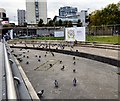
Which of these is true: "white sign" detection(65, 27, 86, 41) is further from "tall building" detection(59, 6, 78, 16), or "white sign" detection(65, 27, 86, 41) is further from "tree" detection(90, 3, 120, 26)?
"tall building" detection(59, 6, 78, 16)

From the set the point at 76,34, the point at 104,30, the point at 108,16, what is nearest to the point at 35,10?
the point at 108,16

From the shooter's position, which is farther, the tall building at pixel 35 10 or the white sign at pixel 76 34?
the tall building at pixel 35 10

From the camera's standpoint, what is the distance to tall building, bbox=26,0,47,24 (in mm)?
105625

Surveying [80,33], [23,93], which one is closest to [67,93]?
[23,93]

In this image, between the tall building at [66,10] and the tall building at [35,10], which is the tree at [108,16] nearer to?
the tall building at [35,10]

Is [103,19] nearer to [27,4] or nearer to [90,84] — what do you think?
[90,84]

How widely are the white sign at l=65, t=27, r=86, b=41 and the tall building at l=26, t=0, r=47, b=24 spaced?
84.8 metres

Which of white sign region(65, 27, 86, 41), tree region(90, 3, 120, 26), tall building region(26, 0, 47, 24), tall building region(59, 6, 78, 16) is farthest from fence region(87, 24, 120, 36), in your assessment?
tall building region(59, 6, 78, 16)

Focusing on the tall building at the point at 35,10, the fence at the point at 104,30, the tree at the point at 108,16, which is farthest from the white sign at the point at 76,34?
the tall building at the point at 35,10

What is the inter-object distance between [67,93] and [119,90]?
4.96 feet

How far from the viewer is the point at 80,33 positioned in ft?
66.7

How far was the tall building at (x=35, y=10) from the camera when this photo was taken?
10562 centimetres

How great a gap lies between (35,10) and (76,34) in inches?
3500

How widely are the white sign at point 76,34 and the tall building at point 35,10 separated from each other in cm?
8482
